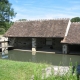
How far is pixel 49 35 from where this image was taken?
65.8 ft

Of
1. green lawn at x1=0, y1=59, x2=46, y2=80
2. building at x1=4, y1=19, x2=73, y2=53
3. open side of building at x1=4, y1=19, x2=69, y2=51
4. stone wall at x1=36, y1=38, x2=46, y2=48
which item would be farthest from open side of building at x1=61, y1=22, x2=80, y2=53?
green lawn at x1=0, y1=59, x2=46, y2=80

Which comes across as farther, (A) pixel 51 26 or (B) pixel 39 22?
(B) pixel 39 22

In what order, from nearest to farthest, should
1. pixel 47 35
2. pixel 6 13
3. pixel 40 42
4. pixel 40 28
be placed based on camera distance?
pixel 47 35 < pixel 40 28 < pixel 40 42 < pixel 6 13

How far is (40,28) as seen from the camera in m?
21.8

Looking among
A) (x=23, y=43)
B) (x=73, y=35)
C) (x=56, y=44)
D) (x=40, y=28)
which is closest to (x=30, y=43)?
(x=23, y=43)

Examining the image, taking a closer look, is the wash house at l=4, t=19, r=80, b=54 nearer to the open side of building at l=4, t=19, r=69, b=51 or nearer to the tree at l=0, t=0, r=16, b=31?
the open side of building at l=4, t=19, r=69, b=51

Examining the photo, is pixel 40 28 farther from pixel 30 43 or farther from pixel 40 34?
pixel 30 43

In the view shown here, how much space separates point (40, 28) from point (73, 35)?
4618 millimetres

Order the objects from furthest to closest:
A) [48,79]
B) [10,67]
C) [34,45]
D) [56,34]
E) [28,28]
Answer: [28,28] → [34,45] → [56,34] → [10,67] → [48,79]

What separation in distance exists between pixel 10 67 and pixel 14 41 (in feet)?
50.5

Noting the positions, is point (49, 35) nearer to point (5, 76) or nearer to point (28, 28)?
point (28, 28)

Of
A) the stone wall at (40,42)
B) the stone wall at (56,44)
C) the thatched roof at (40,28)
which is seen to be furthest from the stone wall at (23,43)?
the stone wall at (56,44)

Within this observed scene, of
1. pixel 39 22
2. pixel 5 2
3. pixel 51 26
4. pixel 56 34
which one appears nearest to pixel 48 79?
pixel 56 34

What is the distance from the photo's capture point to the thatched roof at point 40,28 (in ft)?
66.8
